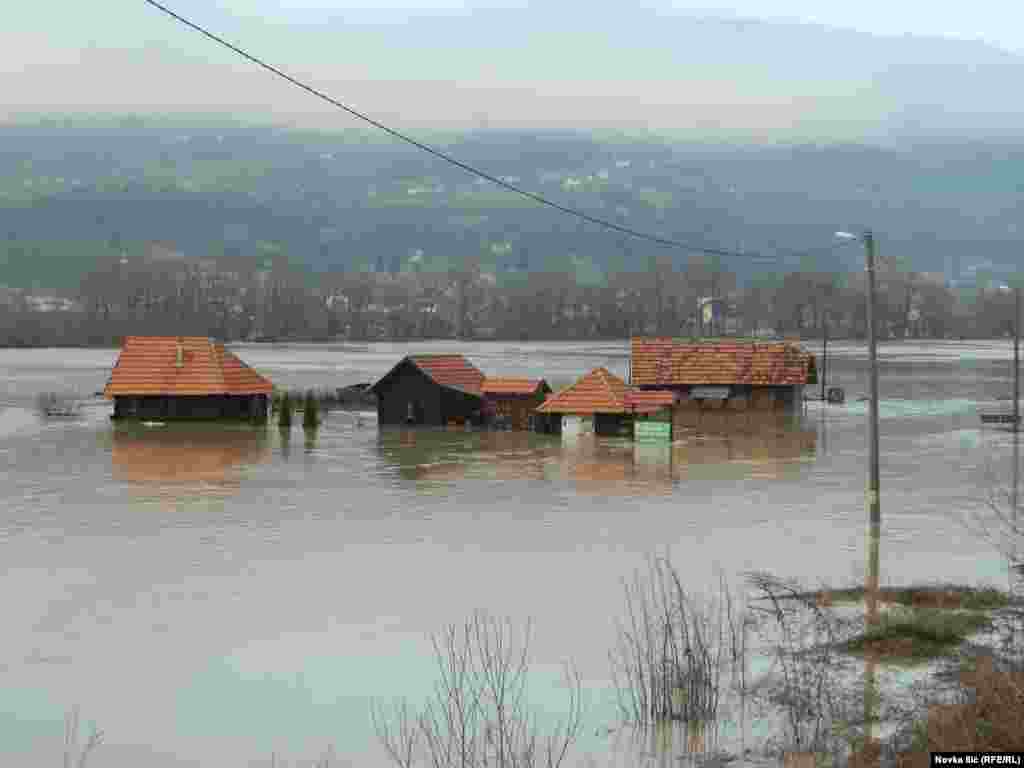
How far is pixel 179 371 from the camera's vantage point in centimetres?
6097

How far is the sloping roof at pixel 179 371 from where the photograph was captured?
6006cm

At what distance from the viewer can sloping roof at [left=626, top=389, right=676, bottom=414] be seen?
180 ft

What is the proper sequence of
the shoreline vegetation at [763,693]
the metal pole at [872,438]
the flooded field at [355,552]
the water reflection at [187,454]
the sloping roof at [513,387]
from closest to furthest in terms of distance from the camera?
1. the shoreline vegetation at [763,693]
2. the flooded field at [355,552]
3. the metal pole at [872,438]
4. the water reflection at [187,454]
5. the sloping roof at [513,387]

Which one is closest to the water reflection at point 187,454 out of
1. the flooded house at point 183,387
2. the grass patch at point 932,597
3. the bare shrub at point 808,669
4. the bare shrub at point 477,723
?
the flooded house at point 183,387

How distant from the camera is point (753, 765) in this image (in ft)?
46.4

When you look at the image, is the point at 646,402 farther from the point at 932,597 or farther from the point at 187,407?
the point at 932,597

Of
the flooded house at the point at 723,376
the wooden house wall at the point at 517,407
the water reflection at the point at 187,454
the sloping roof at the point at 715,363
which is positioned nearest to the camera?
the water reflection at the point at 187,454

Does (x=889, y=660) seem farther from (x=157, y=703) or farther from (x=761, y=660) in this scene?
(x=157, y=703)

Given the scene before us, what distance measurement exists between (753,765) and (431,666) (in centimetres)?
563

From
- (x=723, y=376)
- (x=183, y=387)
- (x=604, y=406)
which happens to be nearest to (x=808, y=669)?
(x=604, y=406)

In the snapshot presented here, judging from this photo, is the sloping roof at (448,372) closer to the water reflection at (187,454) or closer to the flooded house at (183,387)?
the flooded house at (183,387)

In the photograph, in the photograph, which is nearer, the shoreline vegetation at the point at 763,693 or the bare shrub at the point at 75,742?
the shoreline vegetation at the point at 763,693

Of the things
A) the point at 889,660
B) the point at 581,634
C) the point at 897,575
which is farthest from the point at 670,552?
the point at 889,660

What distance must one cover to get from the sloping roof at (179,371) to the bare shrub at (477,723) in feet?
142
